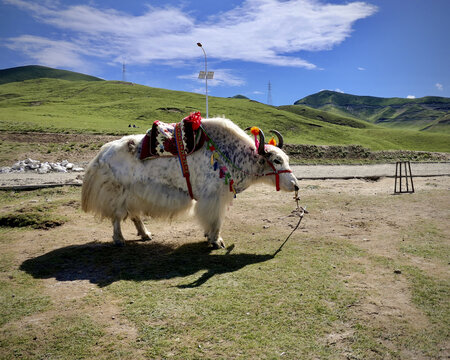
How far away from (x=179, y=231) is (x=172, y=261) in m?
1.61

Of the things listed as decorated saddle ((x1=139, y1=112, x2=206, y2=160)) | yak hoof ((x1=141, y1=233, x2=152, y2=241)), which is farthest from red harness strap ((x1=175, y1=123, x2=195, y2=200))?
yak hoof ((x1=141, y1=233, x2=152, y2=241))

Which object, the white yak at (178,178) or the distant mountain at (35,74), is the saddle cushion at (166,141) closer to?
the white yak at (178,178)

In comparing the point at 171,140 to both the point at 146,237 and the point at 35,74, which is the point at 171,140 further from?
the point at 35,74

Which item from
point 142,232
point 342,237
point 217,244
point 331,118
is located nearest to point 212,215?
point 217,244

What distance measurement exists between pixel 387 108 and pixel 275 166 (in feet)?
589

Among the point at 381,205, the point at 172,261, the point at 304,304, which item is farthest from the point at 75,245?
the point at 381,205

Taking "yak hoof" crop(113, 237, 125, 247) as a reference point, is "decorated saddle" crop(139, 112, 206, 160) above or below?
above

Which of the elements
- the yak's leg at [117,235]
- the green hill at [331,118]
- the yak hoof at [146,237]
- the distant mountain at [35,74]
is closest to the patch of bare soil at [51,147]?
the yak hoof at [146,237]

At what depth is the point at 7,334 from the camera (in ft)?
10.3

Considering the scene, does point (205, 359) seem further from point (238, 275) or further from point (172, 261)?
point (172, 261)

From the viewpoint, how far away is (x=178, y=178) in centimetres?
562

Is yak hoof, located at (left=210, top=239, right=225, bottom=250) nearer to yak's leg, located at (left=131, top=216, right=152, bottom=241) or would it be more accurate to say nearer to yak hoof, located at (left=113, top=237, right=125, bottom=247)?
yak's leg, located at (left=131, top=216, right=152, bottom=241)

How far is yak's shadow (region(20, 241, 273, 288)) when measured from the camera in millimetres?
4520

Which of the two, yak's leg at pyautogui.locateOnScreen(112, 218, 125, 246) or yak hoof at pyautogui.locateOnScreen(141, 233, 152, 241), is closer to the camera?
yak's leg at pyautogui.locateOnScreen(112, 218, 125, 246)
